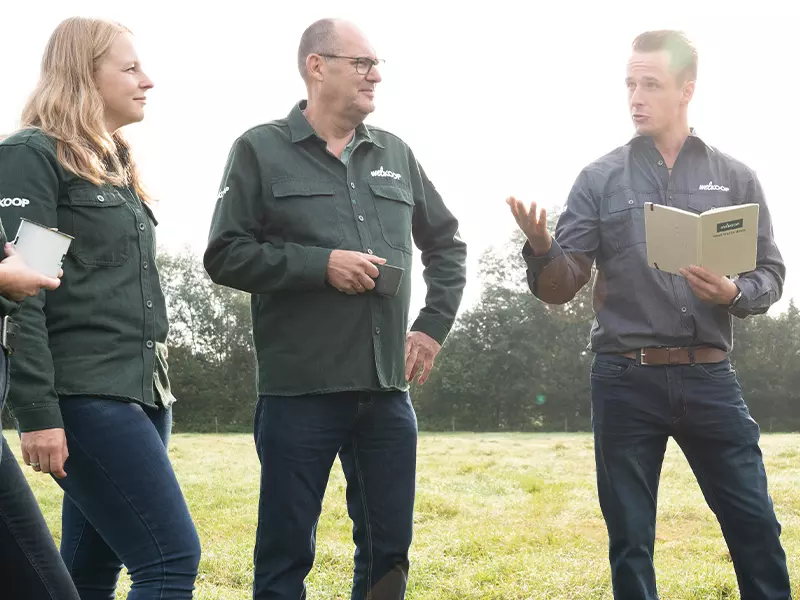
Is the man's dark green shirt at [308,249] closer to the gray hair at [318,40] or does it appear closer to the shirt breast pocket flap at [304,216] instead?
the shirt breast pocket flap at [304,216]

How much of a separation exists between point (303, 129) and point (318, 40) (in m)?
0.38

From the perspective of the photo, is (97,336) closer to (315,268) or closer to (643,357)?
(315,268)

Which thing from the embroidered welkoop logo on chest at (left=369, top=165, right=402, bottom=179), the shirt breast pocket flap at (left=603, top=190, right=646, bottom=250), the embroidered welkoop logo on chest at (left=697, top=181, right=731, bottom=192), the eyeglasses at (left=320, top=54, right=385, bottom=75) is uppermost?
the eyeglasses at (left=320, top=54, right=385, bottom=75)

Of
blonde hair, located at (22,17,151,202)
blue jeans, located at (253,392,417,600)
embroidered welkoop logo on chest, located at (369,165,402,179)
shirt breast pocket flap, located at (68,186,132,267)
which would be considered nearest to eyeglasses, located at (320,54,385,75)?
embroidered welkoop logo on chest, located at (369,165,402,179)

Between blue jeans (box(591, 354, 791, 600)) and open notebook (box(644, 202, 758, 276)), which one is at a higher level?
open notebook (box(644, 202, 758, 276))

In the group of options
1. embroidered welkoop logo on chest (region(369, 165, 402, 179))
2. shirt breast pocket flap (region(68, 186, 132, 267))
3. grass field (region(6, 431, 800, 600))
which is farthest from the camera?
grass field (region(6, 431, 800, 600))

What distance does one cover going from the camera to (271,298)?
374cm

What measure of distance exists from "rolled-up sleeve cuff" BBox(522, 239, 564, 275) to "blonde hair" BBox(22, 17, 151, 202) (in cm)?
173

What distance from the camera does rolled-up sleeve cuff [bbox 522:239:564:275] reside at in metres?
3.98

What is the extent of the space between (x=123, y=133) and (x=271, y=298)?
92cm

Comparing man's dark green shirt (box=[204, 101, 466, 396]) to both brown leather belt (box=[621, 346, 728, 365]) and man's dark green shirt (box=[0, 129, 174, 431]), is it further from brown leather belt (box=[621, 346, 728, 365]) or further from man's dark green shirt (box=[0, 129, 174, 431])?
brown leather belt (box=[621, 346, 728, 365])

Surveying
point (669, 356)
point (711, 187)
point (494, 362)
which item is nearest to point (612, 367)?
point (669, 356)

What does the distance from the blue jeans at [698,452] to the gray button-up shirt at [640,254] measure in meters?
0.17

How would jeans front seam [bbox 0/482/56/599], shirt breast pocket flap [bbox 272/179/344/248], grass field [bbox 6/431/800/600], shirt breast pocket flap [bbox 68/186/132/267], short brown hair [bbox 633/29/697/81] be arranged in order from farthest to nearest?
grass field [bbox 6/431/800/600]
short brown hair [bbox 633/29/697/81]
shirt breast pocket flap [bbox 272/179/344/248]
shirt breast pocket flap [bbox 68/186/132/267]
jeans front seam [bbox 0/482/56/599]
